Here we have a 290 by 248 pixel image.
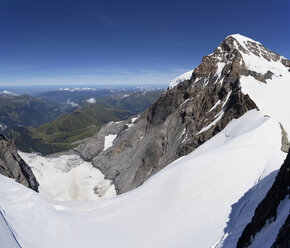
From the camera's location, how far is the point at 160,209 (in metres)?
25.0

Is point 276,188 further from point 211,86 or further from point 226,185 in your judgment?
point 211,86

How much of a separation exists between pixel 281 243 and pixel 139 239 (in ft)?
52.0

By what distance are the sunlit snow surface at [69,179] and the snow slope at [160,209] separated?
159 feet

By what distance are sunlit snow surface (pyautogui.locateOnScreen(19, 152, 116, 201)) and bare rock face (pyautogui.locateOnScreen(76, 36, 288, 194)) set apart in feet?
14.3

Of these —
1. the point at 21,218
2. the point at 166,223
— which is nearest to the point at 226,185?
the point at 166,223

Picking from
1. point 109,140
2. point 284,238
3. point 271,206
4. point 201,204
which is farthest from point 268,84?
point 109,140

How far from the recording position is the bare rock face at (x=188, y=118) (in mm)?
56916

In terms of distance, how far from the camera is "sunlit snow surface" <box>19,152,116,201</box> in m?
74.5

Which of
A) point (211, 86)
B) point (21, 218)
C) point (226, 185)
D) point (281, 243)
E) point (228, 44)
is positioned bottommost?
point (21, 218)

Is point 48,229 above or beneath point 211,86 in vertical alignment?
beneath

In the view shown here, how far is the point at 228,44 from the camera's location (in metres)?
87.9

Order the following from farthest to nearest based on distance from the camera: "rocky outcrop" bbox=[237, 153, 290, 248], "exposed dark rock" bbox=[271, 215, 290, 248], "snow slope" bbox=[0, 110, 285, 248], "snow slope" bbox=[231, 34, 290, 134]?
"snow slope" bbox=[231, 34, 290, 134]
"snow slope" bbox=[0, 110, 285, 248]
"rocky outcrop" bbox=[237, 153, 290, 248]
"exposed dark rock" bbox=[271, 215, 290, 248]

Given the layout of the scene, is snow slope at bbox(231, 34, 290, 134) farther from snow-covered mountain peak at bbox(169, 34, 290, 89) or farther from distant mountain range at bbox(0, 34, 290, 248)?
distant mountain range at bbox(0, 34, 290, 248)

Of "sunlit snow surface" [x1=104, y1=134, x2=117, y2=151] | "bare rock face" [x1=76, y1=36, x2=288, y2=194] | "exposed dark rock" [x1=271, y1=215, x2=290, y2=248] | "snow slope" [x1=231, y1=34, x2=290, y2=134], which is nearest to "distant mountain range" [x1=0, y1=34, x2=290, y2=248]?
"exposed dark rock" [x1=271, y1=215, x2=290, y2=248]
